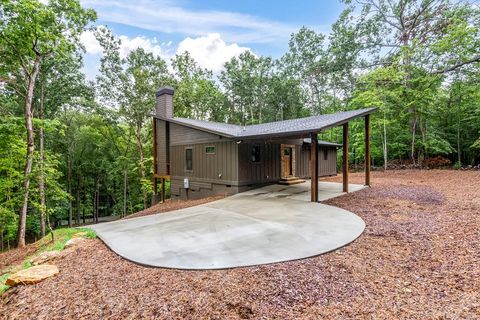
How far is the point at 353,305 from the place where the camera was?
234 cm

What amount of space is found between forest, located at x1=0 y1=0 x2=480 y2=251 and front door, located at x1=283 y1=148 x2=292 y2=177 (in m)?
6.68

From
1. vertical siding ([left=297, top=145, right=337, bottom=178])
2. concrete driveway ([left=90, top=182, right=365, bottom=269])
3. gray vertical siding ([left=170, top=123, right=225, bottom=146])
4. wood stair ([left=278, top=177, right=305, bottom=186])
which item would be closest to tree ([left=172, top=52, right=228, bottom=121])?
gray vertical siding ([left=170, top=123, right=225, bottom=146])

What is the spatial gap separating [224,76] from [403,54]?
1592 cm

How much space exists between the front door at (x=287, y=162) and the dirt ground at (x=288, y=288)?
7752 mm

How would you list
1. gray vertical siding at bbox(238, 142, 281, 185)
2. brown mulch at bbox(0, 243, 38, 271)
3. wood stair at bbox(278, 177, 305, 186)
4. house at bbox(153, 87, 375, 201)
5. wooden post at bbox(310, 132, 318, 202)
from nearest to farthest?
brown mulch at bbox(0, 243, 38, 271) < wooden post at bbox(310, 132, 318, 202) < house at bbox(153, 87, 375, 201) < gray vertical siding at bbox(238, 142, 281, 185) < wood stair at bbox(278, 177, 305, 186)

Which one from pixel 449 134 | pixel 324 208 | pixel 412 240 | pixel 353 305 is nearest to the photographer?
→ pixel 353 305

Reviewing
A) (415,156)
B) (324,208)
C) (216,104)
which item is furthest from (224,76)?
(324,208)

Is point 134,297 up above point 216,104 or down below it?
below

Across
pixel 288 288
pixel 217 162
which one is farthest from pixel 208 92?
pixel 288 288

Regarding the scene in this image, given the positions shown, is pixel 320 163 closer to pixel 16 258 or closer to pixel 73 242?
pixel 73 242

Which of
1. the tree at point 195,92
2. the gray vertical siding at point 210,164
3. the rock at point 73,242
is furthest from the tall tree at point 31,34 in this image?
the tree at point 195,92

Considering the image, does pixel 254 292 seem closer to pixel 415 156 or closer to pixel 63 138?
pixel 415 156

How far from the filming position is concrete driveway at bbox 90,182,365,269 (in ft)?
11.4

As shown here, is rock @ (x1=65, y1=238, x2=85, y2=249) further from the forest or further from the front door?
the front door
